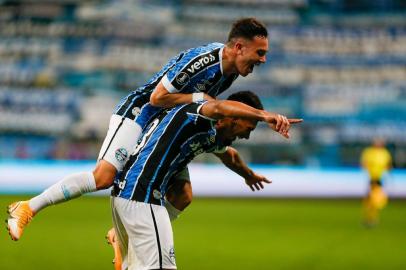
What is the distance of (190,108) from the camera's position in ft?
21.3

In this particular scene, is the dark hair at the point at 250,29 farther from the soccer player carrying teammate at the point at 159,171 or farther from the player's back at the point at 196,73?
the soccer player carrying teammate at the point at 159,171

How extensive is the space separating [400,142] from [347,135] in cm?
185

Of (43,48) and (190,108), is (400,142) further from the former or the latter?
(190,108)

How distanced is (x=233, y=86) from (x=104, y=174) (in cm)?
2273

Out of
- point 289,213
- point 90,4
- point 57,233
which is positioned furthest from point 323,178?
point 57,233

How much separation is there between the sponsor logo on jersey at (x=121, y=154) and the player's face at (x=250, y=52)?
4.13ft

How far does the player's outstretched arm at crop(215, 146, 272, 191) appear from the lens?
24.9ft

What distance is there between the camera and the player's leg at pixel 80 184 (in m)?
6.93

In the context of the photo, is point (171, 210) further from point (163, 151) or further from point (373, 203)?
point (373, 203)

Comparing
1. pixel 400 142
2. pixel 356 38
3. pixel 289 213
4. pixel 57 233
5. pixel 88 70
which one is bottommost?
pixel 57 233

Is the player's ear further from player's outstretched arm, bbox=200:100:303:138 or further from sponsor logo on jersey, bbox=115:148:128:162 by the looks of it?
sponsor logo on jersey, bbox=115:148:128:162

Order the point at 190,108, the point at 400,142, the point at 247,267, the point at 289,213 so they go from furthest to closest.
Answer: the point at 400,142
the point at 289,213
the point at 247,267
the point at 190,108

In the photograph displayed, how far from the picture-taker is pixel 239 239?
15.4 metres

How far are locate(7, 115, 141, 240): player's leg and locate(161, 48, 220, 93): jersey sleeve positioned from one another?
62cm
